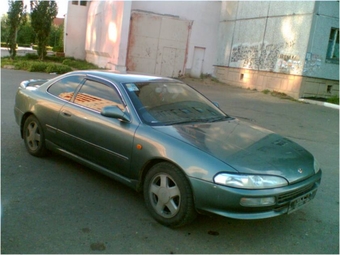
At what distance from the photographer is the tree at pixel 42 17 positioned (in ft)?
76.6

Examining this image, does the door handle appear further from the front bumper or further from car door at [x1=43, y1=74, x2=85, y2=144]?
the front bumper

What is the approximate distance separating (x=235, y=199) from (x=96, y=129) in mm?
1913

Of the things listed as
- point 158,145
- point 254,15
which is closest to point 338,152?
point 158,145

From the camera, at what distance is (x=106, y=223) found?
3.54 metres

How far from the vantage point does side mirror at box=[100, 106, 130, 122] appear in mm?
3967

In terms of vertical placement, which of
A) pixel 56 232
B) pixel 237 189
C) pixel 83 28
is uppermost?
pixel 83 28

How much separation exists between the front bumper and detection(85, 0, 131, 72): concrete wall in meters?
15.5

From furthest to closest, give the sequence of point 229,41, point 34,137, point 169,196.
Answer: point 229,41, point 34,137, point 169,196

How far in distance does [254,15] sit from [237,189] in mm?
18018

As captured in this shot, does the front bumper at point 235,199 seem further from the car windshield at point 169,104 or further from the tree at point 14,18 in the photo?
the tree at point 14,18

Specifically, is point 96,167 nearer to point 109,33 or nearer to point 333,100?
point 333,100

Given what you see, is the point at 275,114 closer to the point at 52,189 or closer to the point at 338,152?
the point at 338,152

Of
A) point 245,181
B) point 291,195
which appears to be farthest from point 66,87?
point 291,195

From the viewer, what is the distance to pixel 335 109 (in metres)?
14.3
